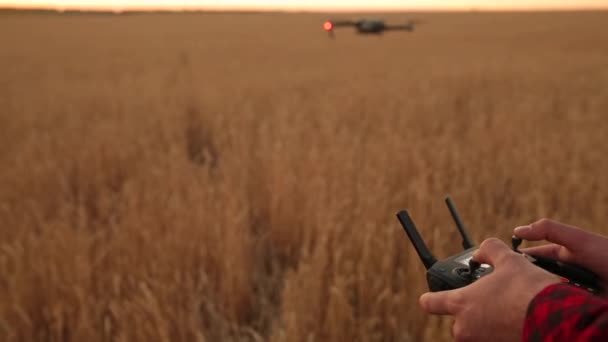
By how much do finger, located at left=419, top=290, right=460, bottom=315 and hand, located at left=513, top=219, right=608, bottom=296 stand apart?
14cm

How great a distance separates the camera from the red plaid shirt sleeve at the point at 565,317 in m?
0.38

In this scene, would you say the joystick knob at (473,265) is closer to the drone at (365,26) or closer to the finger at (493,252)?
the finger at (493,252)

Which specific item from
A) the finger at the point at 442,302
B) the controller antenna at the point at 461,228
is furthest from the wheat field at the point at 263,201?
the finger at the point at 442,302

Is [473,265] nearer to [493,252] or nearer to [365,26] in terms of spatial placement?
[493,252]

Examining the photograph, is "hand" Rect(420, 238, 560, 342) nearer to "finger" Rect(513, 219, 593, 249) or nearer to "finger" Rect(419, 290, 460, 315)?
"finger" Rect(419, 290, 460, 315)

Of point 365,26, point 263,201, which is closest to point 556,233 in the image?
point 365,26

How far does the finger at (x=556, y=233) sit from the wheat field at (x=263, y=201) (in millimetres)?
561

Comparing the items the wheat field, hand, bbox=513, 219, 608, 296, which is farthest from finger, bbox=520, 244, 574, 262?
the wheat field

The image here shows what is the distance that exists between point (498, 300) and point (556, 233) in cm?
17

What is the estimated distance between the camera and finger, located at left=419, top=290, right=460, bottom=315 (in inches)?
18.8

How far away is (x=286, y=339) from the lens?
1050 mm

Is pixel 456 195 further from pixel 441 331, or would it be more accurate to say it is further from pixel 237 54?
pixel 237 54

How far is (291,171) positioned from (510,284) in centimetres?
149

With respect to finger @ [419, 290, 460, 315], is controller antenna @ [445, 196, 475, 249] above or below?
above
